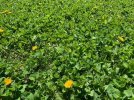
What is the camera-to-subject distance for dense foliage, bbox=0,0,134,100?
395cm

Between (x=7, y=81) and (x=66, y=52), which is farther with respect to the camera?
(x=66, y=52)

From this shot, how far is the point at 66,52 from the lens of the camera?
4863 mm

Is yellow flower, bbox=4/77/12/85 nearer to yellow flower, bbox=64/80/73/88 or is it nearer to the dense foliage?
the dense foliage

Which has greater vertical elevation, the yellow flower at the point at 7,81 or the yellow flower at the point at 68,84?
Result: the yellow flower at the point at 7,81

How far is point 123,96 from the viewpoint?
375cm

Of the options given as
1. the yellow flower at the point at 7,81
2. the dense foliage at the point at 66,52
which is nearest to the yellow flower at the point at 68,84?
the dense foliage at the point at 66,52

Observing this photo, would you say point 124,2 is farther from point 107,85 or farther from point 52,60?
point 107,85

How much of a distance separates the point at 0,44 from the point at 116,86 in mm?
2450

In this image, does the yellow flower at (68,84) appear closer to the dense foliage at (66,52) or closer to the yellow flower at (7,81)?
the dense foliage at (66,52)

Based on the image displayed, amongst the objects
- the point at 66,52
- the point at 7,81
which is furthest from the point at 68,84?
the point at 66,52

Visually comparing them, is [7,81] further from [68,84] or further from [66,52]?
[66,52]

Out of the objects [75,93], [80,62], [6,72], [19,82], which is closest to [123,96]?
[75,93]

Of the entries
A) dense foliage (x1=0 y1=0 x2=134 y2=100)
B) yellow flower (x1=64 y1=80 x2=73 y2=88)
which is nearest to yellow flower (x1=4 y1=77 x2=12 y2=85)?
dense foliage (x1=0 y1=0 x2=134 y2=100)

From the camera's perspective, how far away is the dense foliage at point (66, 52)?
3951 millimetres
